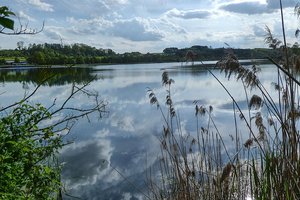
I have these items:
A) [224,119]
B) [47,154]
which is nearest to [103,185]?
[47,154]

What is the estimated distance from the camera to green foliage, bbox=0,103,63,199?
2.62 m

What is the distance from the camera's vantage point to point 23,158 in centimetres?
302

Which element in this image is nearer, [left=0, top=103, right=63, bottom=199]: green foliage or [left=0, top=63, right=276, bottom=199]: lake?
[left=0, top=103, right=63, bottom=199]: green foliage

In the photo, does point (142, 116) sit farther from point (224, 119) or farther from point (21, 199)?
point (21, 199)

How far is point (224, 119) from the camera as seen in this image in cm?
1159

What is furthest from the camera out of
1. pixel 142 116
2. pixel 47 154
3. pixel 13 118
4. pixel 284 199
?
pixel 142 116

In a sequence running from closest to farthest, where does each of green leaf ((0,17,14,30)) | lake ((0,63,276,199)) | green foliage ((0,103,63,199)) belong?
1. green leaf ((0,17,14,30))
2. green foliage ((0,103,63,199))
3. lake ((0,63,276,199))

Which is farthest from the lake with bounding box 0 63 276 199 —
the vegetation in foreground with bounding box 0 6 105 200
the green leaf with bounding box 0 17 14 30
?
the green leaf with bounding box 0 17 14 30

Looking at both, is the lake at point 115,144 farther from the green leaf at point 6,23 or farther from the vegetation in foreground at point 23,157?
the green leaf at point 6,23

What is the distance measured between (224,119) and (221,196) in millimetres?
8035

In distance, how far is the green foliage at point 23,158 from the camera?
2.62 meters

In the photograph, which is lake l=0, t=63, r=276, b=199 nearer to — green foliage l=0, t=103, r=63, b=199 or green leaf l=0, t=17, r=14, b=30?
green foliage l=0, t=103, r=63, b=199

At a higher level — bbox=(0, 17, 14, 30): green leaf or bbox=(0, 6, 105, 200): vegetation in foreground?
bbox=(0, 17, 14, 30): green leaf

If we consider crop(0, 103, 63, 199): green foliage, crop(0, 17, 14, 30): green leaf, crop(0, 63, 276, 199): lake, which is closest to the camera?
crop(0, 17, 14, 30): green leaf
